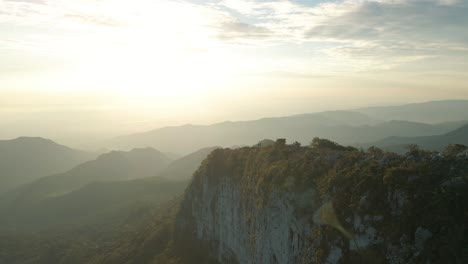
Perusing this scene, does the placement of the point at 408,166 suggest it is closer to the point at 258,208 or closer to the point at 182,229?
the point at 258,208

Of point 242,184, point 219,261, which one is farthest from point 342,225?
point 219,261

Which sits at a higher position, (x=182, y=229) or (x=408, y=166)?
(x=408, y=166)

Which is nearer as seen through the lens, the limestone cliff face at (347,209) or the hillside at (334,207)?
the limestone cliff face at (347,209)

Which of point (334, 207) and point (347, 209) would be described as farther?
point (334, 207)

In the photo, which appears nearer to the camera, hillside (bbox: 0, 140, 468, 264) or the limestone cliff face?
the limestone cliff face
